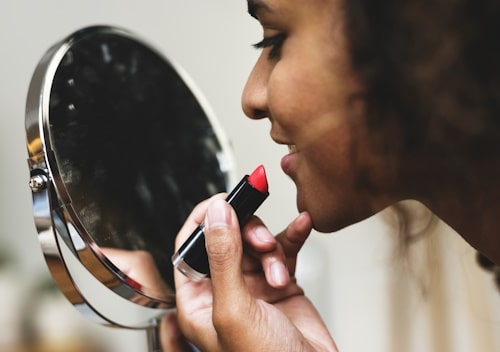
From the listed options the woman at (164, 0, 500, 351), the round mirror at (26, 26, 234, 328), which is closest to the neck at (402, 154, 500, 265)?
the woman at (164, 0, 500, 351)

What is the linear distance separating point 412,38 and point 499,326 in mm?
660

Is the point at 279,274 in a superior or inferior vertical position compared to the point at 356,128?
inferior

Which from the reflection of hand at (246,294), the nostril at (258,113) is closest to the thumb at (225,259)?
the reflection of hand at (246,294)

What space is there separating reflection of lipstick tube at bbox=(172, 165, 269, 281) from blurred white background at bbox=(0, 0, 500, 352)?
34cm

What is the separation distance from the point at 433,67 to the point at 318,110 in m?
0.11

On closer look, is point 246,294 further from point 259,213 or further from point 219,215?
point 259,213

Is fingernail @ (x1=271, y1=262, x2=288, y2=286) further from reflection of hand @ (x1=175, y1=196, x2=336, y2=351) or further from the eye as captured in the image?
the eye

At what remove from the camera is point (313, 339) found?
641 millimetres

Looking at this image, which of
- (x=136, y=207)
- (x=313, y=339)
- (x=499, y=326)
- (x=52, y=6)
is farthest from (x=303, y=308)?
(x=52, y=6)

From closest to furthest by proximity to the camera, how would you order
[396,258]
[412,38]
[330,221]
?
[412,38] → [330,221] → [396,258]

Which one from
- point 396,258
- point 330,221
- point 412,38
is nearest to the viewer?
point 412,38

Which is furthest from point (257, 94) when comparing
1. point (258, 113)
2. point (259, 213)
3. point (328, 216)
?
point (259, 213)

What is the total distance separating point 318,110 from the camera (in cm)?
54

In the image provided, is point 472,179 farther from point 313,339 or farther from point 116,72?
point 116,72
